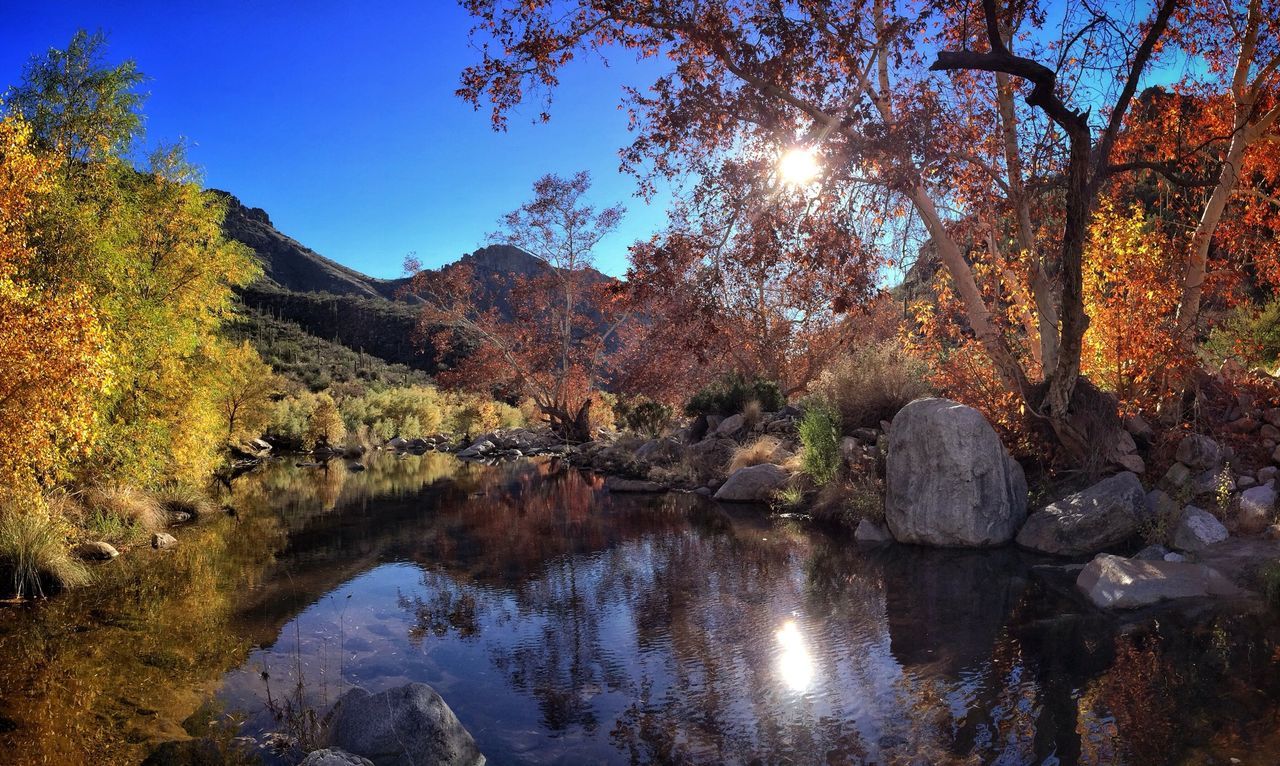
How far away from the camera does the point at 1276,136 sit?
9.73 metres

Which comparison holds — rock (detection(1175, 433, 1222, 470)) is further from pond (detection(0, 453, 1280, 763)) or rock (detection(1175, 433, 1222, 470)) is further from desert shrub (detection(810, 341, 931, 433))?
desert shrub (detection(810, 341, 931, 433))

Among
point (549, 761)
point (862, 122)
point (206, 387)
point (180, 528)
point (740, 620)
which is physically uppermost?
point (862, 122)

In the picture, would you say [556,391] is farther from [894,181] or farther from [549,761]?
[549,761]

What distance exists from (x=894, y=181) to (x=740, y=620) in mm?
4891

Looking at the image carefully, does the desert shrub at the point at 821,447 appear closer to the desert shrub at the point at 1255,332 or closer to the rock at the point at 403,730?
the desert shrub at the point at 1255,332

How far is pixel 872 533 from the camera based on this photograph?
401 inches

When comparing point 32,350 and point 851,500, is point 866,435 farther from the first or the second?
point 32,350

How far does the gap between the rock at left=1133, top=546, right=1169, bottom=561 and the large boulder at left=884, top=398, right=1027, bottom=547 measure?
5.51 ft

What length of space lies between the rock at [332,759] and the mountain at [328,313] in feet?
92.5

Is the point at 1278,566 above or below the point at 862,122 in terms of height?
below

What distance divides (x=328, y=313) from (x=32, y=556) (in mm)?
55507

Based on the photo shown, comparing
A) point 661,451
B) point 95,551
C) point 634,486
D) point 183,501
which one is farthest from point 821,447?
point 183,501

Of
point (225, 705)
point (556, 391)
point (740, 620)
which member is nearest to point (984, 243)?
point (740, 620)

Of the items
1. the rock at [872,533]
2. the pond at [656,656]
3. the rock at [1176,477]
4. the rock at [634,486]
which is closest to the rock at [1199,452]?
the rock at [1176,477]
